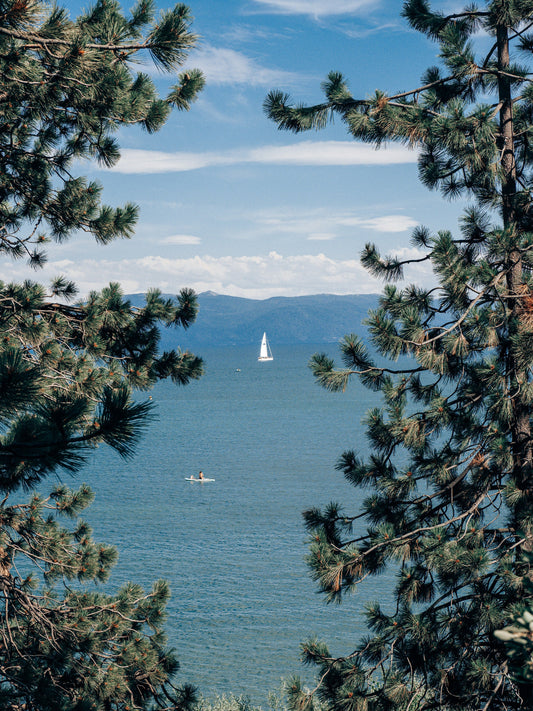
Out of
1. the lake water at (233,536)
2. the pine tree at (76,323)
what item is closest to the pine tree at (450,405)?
the pine tree at (76,323)

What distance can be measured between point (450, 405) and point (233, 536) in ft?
100

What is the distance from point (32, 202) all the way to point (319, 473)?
4376cm

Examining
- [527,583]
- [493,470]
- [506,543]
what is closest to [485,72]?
[493,470]

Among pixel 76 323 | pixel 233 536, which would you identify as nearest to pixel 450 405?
pixel 76 323

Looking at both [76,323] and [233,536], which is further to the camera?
[233,536]

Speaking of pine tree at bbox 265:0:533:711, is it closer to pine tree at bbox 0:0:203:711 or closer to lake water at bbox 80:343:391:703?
pine tree at bbox 0:0:203:711

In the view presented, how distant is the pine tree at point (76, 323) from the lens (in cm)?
587

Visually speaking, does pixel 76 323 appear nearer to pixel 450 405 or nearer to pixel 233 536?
pixel 450 405

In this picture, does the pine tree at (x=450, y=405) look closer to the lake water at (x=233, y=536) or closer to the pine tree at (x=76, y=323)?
the pine tree at (x=76, y=323)

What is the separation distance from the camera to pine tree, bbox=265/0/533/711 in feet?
22.0

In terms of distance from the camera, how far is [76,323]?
8242mm

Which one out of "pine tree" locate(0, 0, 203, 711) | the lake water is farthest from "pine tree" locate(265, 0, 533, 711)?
the lake water

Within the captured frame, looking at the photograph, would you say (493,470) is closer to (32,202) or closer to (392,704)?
(392,704)

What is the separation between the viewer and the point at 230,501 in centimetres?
4369
